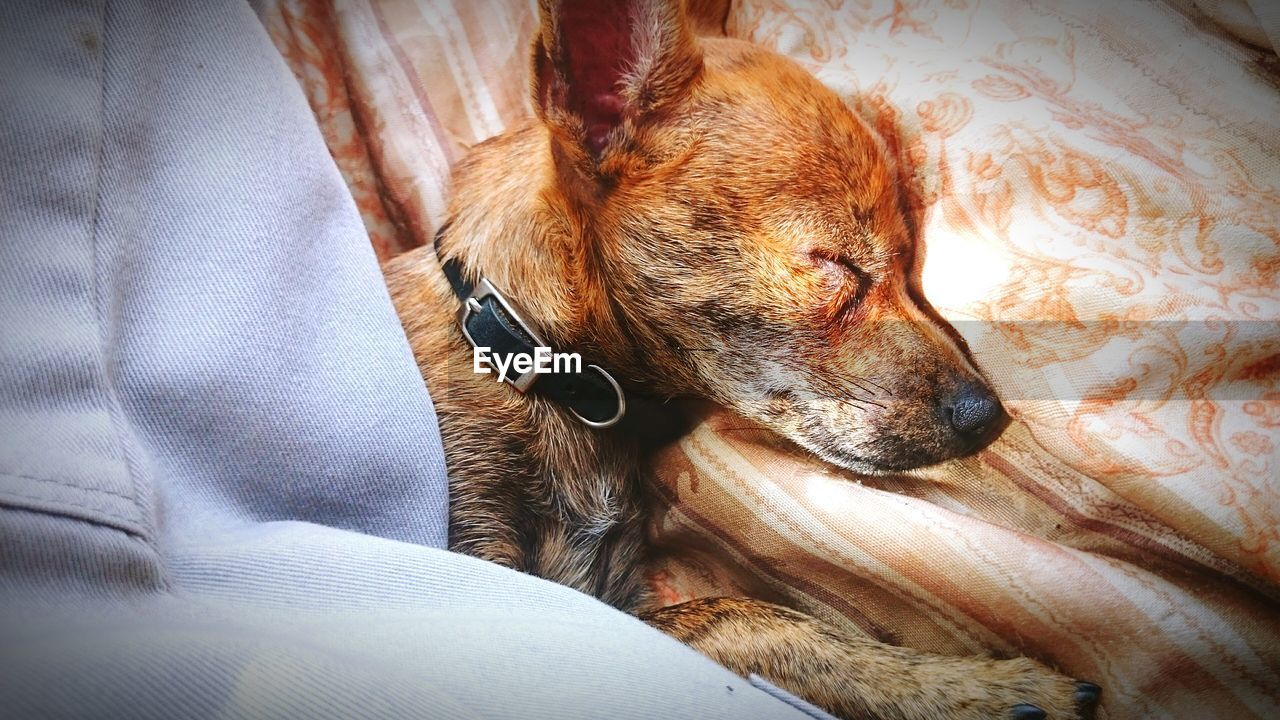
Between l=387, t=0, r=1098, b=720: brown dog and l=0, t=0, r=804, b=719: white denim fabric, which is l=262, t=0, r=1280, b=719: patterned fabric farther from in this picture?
l=0, t=0, r=804, b=719: white denim fabric

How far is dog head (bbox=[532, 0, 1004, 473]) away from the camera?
2.97ft

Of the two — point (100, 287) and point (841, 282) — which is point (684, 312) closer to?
point (841, 282)

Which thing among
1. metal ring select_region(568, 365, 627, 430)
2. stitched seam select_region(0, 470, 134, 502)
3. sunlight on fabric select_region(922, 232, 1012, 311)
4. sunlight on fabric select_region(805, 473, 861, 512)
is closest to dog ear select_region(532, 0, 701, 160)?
metal ring select_region(568, 365, 627, 430)

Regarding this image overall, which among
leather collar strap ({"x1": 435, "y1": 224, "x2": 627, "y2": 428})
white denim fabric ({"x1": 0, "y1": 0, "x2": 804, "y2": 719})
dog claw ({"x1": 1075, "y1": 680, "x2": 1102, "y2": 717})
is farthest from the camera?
leather collar strap ({"x1": 435, "y1": 224, "x2": 627, "y2": 428})

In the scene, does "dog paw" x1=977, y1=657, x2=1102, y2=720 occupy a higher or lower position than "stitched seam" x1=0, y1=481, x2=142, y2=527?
lower

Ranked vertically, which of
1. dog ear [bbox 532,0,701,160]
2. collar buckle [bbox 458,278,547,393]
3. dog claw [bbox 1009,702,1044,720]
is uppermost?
dog ear [bbox 532,0,701,160]

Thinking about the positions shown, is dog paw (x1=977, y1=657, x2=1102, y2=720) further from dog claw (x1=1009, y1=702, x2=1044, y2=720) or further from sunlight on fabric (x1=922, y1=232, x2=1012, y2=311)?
sunlight on fabric (x1=922, y1=232, x2=1012, y2=311)

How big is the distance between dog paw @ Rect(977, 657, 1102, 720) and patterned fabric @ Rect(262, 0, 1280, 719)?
0.06 ft

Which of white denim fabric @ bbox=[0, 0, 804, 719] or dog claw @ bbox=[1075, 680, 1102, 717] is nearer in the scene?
white denim fabric @ bbox=[0, 0, 804, 719]

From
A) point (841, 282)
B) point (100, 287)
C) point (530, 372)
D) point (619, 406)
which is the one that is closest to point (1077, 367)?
point (841, 282)

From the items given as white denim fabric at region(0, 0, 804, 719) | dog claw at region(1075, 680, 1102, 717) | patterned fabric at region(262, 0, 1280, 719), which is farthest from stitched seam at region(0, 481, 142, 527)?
dog claw at region(1075, 680, 1102, 717)

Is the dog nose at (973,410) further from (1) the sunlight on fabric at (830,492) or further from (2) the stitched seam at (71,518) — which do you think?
(2) the stitched seam at (71,518)

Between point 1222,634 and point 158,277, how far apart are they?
4.21 feet

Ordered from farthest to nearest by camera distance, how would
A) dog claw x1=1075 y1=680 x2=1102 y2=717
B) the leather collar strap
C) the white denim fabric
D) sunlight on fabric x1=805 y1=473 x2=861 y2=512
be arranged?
the leather collar strap < sunlight on fabric x1=805 y1=473 x2=861 y2=512 < dog claw x1=1075 y1=680 x2=1102 y2=717 < the white denim fabric
